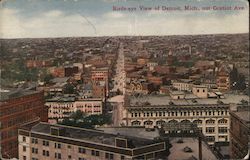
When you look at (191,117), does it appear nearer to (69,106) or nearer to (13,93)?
(69,106)

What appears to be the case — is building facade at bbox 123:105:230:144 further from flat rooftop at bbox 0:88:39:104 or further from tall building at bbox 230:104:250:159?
flat rooftop at bbox 0:88:39:104

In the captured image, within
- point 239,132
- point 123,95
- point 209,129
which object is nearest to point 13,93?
point 123,95

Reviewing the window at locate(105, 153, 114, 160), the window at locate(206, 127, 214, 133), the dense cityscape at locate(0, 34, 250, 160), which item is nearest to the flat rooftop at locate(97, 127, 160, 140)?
the dense cityscape at locate(0, 34, 250, 160)

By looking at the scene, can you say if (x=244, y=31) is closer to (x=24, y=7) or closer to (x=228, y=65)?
(x=228, y=65)

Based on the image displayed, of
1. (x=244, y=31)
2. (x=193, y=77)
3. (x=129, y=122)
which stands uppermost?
(x=244, y=31)

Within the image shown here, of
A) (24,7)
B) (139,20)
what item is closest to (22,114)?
(24,7)

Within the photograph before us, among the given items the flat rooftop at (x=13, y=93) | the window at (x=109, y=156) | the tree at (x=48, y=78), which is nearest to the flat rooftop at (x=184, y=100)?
the window at (x=109, y=156)
